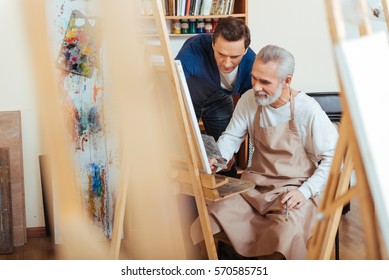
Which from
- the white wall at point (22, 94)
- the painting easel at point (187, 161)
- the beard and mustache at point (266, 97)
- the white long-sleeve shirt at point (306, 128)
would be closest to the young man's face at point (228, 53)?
the white long-sleeve shirt at point (306, 128)

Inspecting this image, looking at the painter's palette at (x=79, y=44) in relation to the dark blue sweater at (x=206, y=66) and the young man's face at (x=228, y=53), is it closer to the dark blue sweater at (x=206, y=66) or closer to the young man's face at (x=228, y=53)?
the dark blue sweater at (x=206, y=66)

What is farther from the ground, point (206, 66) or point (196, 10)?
point (196, 10)

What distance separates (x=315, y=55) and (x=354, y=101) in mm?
2764

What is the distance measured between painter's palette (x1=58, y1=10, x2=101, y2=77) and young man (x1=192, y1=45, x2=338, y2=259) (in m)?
0.79

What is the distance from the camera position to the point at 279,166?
2346 mm

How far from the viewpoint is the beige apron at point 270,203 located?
86.1 inches

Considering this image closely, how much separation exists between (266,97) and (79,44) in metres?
0.92

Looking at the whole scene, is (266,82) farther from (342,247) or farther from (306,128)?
(342,247)

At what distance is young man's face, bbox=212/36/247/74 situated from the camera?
2.52 meters

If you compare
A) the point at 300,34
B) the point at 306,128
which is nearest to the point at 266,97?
the point at 306,128

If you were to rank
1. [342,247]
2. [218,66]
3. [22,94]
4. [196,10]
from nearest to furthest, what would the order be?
1. [218,66]
2. [342,247]
3. [22,94]
4. [196,10]

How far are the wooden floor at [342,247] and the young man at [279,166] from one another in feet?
2.10
